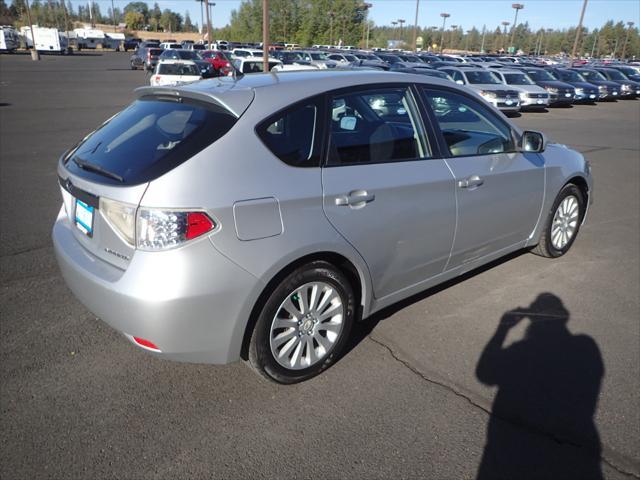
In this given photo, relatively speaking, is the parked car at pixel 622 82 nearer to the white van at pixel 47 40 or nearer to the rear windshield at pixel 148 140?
the rear windshield at pixel 148 140

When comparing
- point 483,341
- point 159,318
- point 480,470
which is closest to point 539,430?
point 480,470

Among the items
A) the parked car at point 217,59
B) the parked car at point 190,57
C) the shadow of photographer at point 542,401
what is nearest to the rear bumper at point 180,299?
the shadow of photographer at point 542,401

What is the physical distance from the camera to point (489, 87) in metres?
18.7

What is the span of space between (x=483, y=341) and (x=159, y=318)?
7.43 feet

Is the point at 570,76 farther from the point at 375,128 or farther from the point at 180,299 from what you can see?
the point at 180,299

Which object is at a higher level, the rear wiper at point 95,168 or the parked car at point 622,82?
the rear wiper at point 95,168

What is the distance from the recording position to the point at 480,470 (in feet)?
8.08

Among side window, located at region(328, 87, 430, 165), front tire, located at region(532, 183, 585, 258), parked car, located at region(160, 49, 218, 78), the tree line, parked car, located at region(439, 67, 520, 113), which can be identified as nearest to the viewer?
side window, located at region(328, 87, 430, 165)

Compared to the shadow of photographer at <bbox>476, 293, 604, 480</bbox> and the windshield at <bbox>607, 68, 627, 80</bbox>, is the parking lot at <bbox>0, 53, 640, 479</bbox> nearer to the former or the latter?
the shadow of photographer at <bbox>476, 293, 604, 480</bbox>

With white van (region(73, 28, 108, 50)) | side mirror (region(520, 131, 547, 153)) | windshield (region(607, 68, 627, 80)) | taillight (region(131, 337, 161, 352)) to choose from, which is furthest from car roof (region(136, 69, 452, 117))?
white van (region(73, 28, 108, 50))

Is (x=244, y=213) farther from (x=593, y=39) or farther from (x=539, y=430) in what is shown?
(x=593, y=39)

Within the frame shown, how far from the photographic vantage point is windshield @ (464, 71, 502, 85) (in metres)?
19.4

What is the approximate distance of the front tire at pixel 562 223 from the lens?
4828mm

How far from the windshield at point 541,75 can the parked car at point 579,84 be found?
94cm
